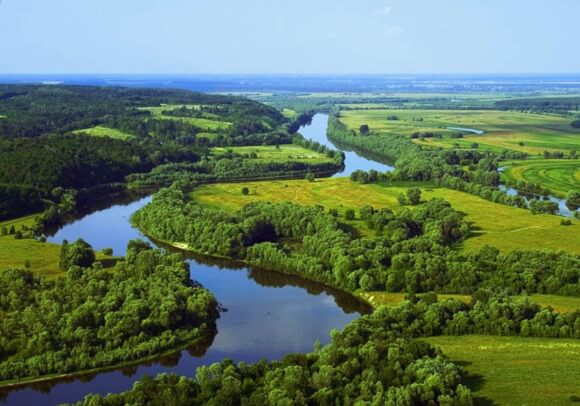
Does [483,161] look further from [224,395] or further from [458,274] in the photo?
[224,395]

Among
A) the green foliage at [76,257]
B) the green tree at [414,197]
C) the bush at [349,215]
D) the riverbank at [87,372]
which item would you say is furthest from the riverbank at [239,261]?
the green tree at [414,197]

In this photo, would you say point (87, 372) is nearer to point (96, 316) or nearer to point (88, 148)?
point (96, 316)

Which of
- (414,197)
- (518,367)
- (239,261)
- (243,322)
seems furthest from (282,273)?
(414,197)

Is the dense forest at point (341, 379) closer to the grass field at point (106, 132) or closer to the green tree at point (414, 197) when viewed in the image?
the green tree at point (414, 197)

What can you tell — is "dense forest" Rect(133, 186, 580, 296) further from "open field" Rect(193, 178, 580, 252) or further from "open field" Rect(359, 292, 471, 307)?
"open field" Rect(193, 178, 580, 252)

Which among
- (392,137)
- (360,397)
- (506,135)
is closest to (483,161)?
(392,137)

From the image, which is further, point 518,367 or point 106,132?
point 106,132

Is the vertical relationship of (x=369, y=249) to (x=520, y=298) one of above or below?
above
